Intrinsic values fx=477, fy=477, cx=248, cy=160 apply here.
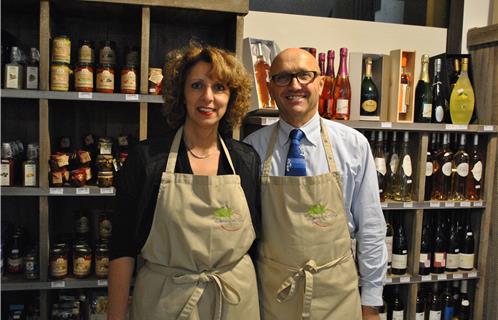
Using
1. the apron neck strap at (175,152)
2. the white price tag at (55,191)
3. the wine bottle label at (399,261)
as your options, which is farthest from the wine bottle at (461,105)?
the white price tag at (55,191)

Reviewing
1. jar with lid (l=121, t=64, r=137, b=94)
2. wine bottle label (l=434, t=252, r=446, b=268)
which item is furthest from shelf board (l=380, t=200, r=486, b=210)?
jar with lid (l=121, t=64, r=137, b=94)

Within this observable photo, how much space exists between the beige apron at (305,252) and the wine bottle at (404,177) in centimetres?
134

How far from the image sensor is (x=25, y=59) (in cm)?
233

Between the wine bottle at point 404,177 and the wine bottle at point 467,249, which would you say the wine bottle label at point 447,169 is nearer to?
the wine bottle at point 404,177

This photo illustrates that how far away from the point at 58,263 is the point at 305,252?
4.41 ft

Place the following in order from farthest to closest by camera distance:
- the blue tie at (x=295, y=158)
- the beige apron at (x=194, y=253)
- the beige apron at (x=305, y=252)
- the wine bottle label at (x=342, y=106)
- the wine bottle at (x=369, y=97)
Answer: the wine bottle at (x=369, y=97) < the wine bottle label at (x=342, y=106) < the blue tie at (x=295, y=158) < the beige apron at (x=305, y=252) < the beige apron at (x=194, y=253)

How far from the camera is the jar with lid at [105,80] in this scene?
233 cm

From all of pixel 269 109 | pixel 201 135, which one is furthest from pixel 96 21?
pixel 201 135

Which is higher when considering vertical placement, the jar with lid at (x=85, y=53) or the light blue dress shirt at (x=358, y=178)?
the jar with lid at (x=85, y=53)

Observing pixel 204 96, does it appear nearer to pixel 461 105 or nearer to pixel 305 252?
pixel 305 252

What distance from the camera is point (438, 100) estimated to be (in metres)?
2.97

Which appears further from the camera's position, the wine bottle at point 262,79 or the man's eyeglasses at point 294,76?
the wine bottle at point 262,79

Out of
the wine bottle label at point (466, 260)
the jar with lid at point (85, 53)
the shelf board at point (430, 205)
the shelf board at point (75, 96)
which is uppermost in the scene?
the jar with lid at point (85, 53)

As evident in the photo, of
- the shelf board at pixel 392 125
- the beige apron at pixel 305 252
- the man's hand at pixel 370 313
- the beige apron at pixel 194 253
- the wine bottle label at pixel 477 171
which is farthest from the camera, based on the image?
the wine bottle label at pixel 477 171
